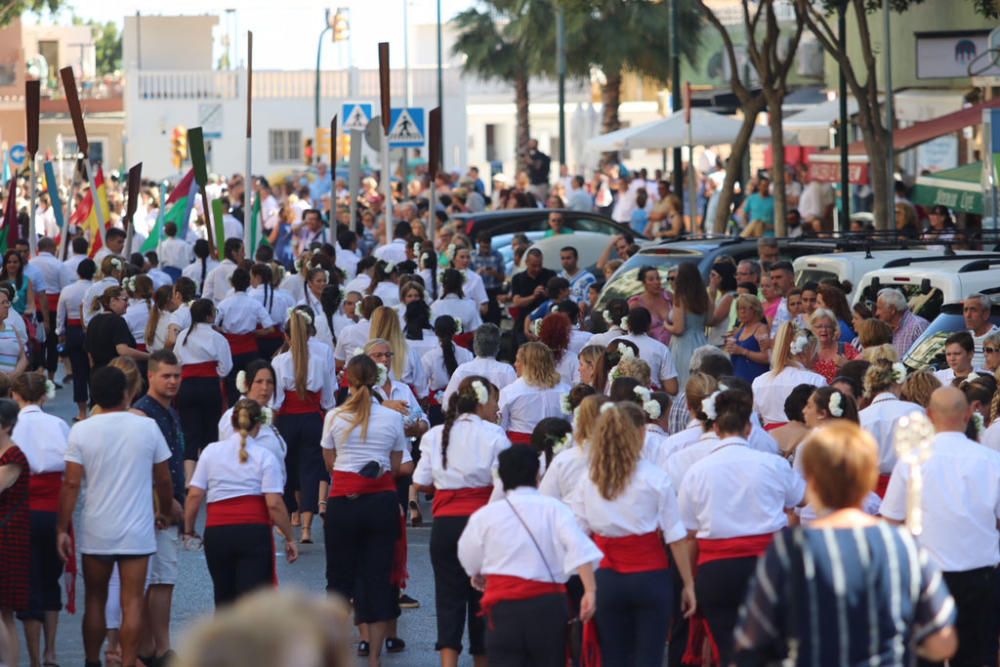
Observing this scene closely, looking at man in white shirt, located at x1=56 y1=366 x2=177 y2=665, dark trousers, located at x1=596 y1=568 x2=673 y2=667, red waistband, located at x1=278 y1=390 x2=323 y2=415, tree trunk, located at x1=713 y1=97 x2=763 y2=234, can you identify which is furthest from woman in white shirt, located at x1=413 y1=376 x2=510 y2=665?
tree trunk, located at x1=713 y1=97 x2=763 y2=234

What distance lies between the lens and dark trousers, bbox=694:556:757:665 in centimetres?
835

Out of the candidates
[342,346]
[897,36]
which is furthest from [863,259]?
[897,36]

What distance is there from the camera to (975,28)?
1273 inches

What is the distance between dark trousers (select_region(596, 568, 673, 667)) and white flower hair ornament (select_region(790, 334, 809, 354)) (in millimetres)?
3593

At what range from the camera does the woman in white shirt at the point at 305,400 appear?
13727 millimetres

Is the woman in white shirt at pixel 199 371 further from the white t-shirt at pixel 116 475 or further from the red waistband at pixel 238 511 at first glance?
the white t-shirt at pixel 116 475

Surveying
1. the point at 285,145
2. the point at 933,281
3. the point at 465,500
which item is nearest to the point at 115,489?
the point at 465,500

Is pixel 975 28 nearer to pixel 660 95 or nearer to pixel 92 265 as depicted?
pixel 92 265

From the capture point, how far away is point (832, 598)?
546 cm

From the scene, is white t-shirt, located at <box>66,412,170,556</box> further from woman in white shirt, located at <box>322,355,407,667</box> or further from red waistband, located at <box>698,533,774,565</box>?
red waistband, located at <box>698,533,774,565</box>

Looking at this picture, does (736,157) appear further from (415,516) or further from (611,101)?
(611,101)

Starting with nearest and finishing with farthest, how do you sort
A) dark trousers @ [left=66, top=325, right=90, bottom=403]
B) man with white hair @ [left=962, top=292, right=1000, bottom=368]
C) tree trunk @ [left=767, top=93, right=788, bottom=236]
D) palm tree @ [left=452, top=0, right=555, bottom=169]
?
man with white hair @ [left=962, top=292, right=1000, bottom=368]
dark trousers @ [left=66, top=325, right=90, bottom=403]
tree trunk @ [left=767, top=93, right=788, bottom=236]
palm tree @ [left=452, top=0, right=555, bottom=169]

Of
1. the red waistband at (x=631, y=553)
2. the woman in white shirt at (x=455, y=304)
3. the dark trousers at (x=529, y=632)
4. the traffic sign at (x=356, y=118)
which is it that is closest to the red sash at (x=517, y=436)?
the red waistband at (x=631, y=553)

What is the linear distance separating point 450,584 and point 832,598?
423 cm
